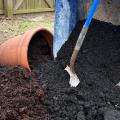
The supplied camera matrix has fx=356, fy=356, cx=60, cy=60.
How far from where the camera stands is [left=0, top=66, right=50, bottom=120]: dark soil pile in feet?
8.96

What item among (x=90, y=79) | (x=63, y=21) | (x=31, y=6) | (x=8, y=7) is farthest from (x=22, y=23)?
(x=90, y=79)

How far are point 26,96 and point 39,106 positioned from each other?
0.16 metres

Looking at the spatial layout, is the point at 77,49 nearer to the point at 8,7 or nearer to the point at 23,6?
the point at 8,7

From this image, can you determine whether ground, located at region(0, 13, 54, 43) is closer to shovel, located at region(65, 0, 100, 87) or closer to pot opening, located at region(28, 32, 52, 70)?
pot opening, located at region(28, 32, 52, 70)

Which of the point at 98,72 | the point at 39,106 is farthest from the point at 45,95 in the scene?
the point at 98,72

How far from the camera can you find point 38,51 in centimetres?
384

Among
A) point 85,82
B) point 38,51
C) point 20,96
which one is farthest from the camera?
point 38,51

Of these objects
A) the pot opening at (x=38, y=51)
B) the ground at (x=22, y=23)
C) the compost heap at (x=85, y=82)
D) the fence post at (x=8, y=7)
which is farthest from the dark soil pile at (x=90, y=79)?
the fence post at (x=8, y=7)

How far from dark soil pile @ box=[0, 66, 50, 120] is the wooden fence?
4.37 meters

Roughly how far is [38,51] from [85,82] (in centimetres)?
86

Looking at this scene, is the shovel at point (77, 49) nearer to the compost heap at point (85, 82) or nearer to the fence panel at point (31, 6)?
the compost heap at point (85, 82)

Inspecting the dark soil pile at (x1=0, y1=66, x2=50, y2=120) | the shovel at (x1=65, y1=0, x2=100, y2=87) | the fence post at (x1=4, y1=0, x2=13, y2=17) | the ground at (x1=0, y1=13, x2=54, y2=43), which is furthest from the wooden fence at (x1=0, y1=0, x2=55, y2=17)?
the shovel at (x1=65, y1=0, x2=100, y2=87)

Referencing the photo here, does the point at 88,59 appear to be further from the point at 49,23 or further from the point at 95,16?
the point at 49,23

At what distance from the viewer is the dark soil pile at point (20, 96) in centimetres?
273
